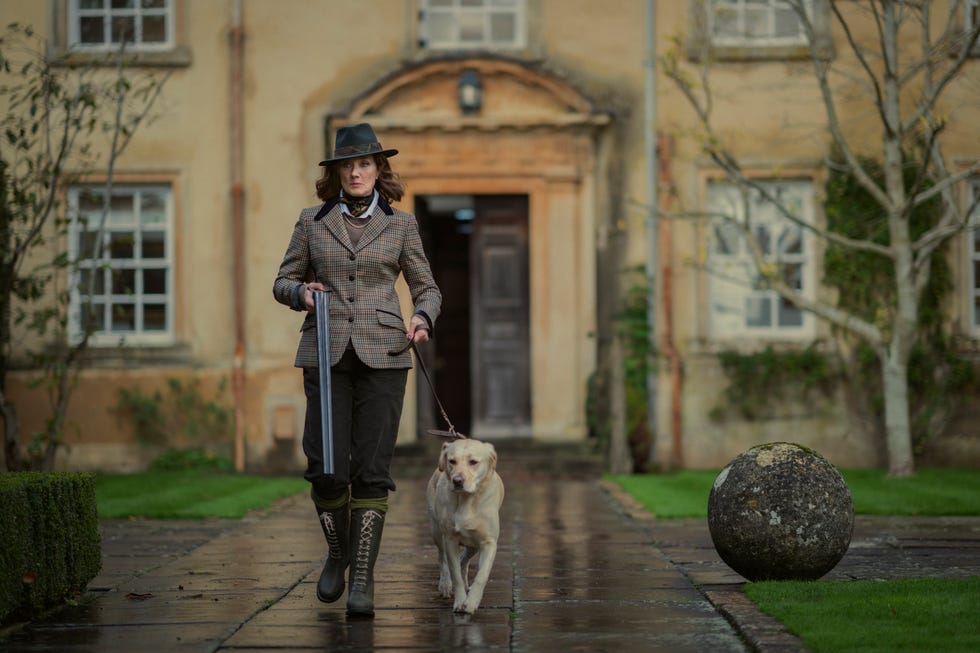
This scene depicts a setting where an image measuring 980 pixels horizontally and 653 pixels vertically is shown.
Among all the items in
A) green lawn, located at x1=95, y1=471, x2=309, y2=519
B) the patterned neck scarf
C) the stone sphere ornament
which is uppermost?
the patterned neck scarf

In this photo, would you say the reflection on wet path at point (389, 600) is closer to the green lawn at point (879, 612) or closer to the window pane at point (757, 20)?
the green lawn at point (879, 612)

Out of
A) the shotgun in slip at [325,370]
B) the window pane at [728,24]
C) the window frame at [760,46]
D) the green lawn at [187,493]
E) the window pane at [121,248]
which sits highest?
the window pane at [728,24]

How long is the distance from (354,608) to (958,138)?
12.0 meters

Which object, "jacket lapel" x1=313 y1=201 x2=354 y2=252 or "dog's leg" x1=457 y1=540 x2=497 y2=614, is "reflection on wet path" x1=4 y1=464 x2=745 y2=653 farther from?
"jacket lapel" x1=313 y1=201 x2=354 y2=252

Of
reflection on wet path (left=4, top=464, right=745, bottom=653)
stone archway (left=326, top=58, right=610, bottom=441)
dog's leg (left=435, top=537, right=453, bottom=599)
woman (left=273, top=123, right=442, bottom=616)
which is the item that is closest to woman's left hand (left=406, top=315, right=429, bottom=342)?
woman (left=273, top=123, right=442, bottom=616)

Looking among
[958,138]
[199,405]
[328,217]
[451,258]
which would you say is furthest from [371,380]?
[451,258]

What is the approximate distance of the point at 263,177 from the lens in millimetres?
16688

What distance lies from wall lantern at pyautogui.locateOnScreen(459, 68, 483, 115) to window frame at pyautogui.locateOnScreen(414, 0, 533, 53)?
18.3 inches

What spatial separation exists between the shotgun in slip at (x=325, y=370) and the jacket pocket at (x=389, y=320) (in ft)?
0.77

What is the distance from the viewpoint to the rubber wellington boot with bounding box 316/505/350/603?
6453 mm

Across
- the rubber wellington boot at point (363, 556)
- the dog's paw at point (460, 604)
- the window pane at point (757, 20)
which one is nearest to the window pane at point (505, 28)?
the window pane at point (757, 20)

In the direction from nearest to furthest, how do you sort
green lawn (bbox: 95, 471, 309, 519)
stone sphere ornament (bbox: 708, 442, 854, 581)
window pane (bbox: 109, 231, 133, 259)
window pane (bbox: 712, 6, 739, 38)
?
stone sphere ornament (bbox: 708, 442, 854, 581) → green lawn (bbox: 95, 471, 309, 519) → window pane (bbox: 712, 6, 739, 38) → window pane (bbox: 109, 231, 133, 259)

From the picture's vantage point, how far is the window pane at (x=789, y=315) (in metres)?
16.7

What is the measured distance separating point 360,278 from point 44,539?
175 cm
